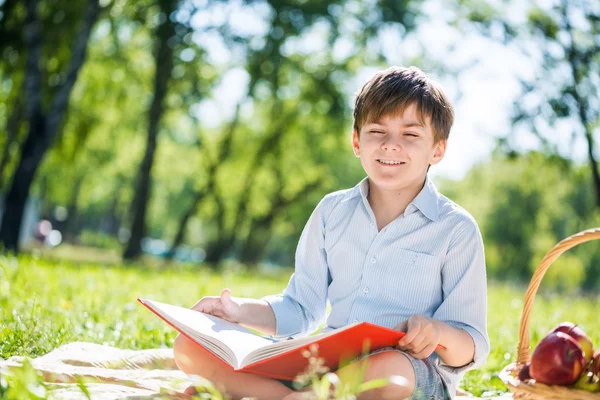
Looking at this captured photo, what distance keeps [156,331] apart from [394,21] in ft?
44.1

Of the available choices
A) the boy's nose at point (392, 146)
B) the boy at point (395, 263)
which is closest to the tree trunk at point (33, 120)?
the boy at point (395, 263)

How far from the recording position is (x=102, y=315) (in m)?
4.96

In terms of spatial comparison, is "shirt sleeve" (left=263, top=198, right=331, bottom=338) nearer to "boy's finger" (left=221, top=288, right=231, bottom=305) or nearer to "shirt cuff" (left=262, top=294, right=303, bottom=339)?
"shirt cuff" (left=262, top=294, right=303, bottom=339)

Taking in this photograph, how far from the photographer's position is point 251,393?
8.82 ft

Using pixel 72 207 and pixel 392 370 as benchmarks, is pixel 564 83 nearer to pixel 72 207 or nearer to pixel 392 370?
pixel 392 370

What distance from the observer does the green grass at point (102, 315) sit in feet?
12.2

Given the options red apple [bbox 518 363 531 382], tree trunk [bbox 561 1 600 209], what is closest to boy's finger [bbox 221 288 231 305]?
red apple [bbox 518 363 531 382]

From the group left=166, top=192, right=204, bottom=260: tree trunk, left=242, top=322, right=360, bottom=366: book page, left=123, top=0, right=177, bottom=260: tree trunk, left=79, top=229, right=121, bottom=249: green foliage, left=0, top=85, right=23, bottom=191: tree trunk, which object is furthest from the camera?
left=79, top=229, right=121, bottom=249: green foliage

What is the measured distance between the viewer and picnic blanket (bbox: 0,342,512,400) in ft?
8.32

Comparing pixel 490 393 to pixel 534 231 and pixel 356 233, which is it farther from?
pixel 534 231

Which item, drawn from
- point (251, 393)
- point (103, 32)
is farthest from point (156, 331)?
point (103, 32)

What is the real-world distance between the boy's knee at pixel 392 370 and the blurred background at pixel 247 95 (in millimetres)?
4874

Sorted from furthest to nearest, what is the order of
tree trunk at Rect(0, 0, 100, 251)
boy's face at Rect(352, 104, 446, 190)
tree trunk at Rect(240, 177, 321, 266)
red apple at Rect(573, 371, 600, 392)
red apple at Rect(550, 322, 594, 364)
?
tree trunk at Rect(240, 177, 321, 266) → tree trunk at Rect(0, 0, 100, 251) → boy's face at Rect(352, 104, 446, 190) → red apple at Rect(550, 322, 594, 364) → red apple at Rect(573, 371, 600, 392)

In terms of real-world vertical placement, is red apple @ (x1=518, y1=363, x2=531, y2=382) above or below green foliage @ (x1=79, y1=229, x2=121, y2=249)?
above
